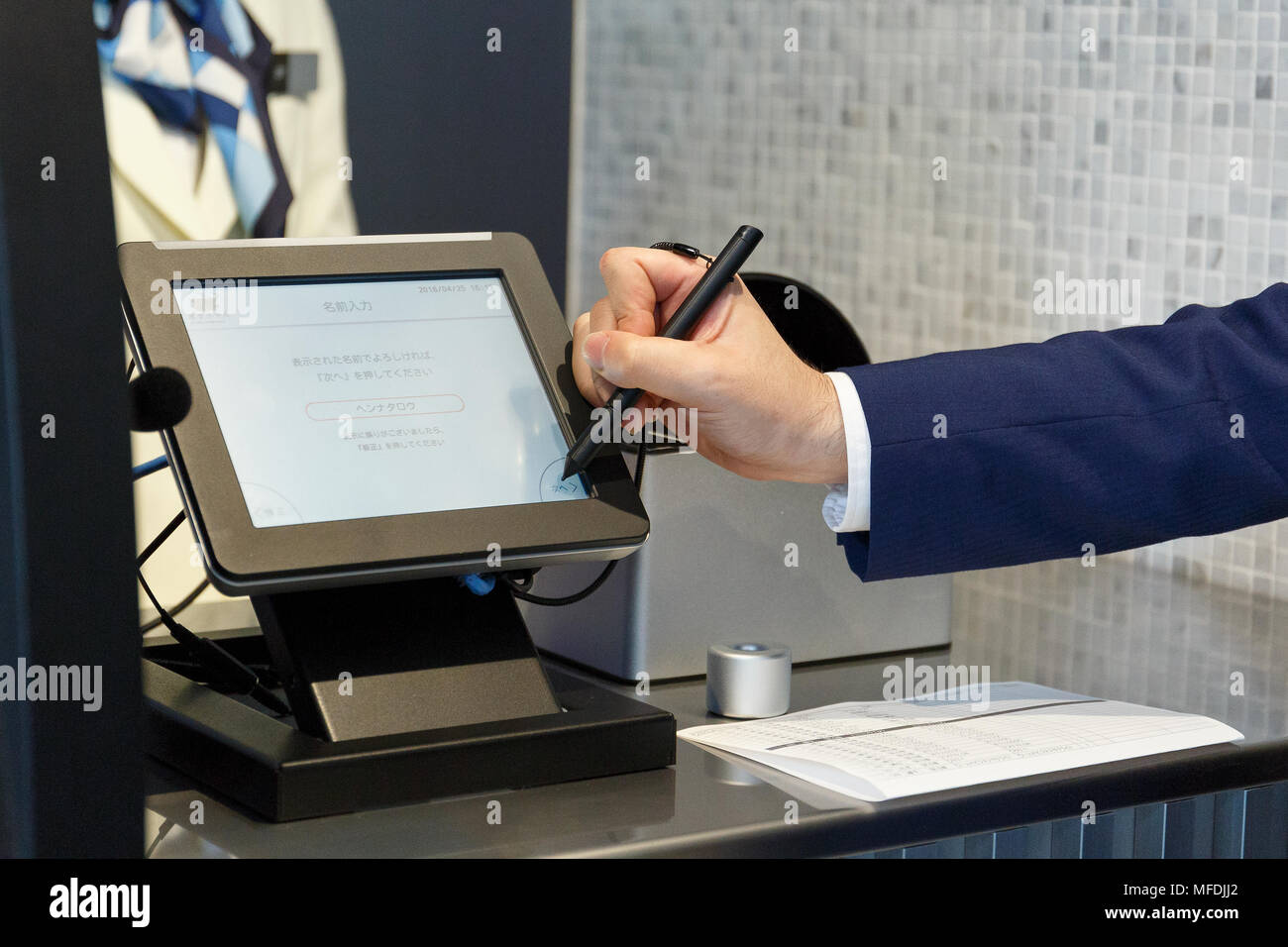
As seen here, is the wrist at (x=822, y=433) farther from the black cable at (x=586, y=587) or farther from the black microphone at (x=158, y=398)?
the black microphone at (x=158, y=398)

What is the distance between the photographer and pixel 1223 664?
0.93 metres

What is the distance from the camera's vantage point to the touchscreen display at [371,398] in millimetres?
667

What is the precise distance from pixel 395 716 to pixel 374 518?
0.29 feet

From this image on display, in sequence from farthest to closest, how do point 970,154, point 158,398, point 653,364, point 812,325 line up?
point 970,154
point 812,325
point 653,364
point 158,398

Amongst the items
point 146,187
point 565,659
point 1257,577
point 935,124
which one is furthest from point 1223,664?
point 146,187

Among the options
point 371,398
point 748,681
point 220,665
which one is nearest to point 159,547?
point 220,665

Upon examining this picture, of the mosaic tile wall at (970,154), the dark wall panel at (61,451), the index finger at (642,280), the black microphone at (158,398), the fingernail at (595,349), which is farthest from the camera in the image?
the mosaic tile wall at (970,154)

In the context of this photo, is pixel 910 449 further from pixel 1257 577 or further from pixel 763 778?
pixel 1257 577

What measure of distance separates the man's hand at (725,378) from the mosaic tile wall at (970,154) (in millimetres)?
320

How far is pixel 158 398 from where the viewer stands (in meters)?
0.63

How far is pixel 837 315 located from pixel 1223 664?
332 mm

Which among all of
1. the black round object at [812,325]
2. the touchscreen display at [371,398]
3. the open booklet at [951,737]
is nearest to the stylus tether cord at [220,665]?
the touchscreen display at [371,398]

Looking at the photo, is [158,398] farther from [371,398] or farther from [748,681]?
[748,681]

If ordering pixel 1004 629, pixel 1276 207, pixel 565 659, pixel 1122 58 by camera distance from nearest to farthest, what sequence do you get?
1. pixel 565 659
2. pixel 1004 629
3. pixel 1276 207
4. pixel 1122 58
